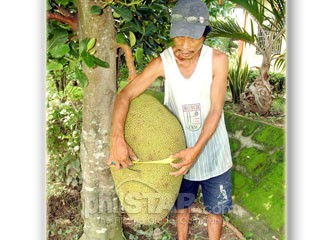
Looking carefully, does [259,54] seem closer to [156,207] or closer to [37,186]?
[156,207]

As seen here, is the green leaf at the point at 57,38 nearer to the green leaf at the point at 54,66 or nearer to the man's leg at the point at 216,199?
the green leaf at the point at 54,66

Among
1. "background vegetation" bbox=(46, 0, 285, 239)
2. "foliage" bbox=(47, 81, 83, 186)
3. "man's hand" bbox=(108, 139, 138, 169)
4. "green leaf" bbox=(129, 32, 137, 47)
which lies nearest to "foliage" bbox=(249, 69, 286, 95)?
"background vegetation" bbox=(46, 0, 285, 239)

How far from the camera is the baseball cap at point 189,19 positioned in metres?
1.88

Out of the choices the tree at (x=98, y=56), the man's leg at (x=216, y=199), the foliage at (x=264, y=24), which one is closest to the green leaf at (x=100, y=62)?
the tree at (x=98, y=56)

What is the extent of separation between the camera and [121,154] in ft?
6.01

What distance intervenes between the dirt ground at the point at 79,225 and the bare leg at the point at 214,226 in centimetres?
2

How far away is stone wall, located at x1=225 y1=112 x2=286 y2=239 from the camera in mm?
2002

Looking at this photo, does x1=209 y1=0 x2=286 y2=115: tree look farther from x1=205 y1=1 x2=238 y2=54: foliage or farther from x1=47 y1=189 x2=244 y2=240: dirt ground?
x1=47 y1=189 x2=244 y2=240: dirt ground

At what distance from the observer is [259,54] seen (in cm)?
201

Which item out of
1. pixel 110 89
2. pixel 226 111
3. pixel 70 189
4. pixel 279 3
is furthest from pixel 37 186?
pixel 279 3

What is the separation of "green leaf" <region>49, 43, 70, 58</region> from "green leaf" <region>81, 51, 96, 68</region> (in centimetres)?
9

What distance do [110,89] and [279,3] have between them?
849 millimetres

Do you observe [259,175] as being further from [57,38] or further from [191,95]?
[57,38]

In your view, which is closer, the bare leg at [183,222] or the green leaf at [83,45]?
the green leaf at [83,45]
